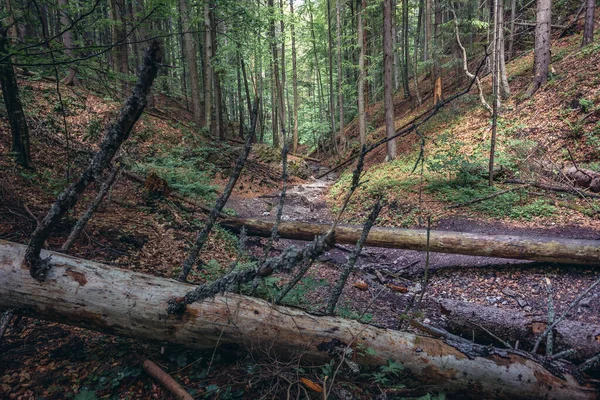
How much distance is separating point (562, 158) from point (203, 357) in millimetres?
11294

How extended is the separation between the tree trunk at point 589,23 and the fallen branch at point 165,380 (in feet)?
62.2

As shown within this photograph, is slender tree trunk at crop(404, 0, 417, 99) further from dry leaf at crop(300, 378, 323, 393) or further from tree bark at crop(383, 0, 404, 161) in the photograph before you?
dry leaf at crop(300, 378, 323, 393)

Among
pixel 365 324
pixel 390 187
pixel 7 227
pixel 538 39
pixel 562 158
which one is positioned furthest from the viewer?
pixel 538 39

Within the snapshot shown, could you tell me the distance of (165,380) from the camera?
2.31m

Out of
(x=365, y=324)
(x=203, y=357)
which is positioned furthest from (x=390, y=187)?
(x=203, y=357)

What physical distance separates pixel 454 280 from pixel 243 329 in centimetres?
508

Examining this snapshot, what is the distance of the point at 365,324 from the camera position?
283 centimetres

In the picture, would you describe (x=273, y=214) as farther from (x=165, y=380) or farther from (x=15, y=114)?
(x=165, y=380)

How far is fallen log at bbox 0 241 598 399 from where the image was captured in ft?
8.35

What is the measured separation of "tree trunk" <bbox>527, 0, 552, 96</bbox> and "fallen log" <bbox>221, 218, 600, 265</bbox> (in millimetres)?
9800

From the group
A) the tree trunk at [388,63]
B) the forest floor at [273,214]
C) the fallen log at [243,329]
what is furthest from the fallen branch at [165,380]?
the tree trunk at [388,63]

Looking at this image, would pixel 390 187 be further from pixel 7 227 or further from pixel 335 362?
pixel 7 227

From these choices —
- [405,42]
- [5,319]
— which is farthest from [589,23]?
[5,319]

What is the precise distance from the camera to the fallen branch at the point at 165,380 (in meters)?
2.16
